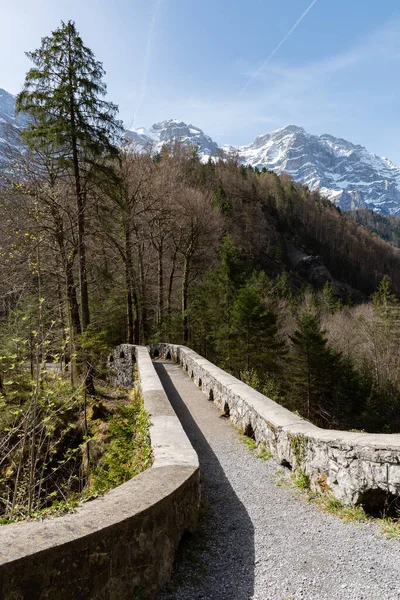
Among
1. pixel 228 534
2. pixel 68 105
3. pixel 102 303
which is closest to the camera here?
pixel 228 534

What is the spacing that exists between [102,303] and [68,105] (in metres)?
11.8

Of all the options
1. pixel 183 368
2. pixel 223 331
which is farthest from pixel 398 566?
pixel 223 331

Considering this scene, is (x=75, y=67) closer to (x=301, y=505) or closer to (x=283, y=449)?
(x=283, y=449)

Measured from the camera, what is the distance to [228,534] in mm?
3885

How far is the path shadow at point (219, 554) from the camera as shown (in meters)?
3.04

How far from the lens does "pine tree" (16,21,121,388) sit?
11.1m

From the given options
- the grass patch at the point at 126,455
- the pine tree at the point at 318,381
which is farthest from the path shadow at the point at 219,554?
the pine tree at the point at 318,381

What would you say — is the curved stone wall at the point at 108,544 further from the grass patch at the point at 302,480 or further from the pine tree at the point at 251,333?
the pine tree at the point at 251,333

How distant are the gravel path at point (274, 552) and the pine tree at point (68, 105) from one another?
813cm

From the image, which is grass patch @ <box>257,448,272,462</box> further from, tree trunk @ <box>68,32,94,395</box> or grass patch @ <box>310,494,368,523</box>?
tree trunk @ <box>68,32,94,395</box>

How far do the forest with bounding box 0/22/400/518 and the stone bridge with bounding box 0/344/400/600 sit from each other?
1.31 metres

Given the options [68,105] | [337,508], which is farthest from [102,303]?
[337,508]

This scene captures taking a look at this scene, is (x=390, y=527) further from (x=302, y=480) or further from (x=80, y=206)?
(x=80, y=206)

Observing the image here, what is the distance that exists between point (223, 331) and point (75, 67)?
14842mm
